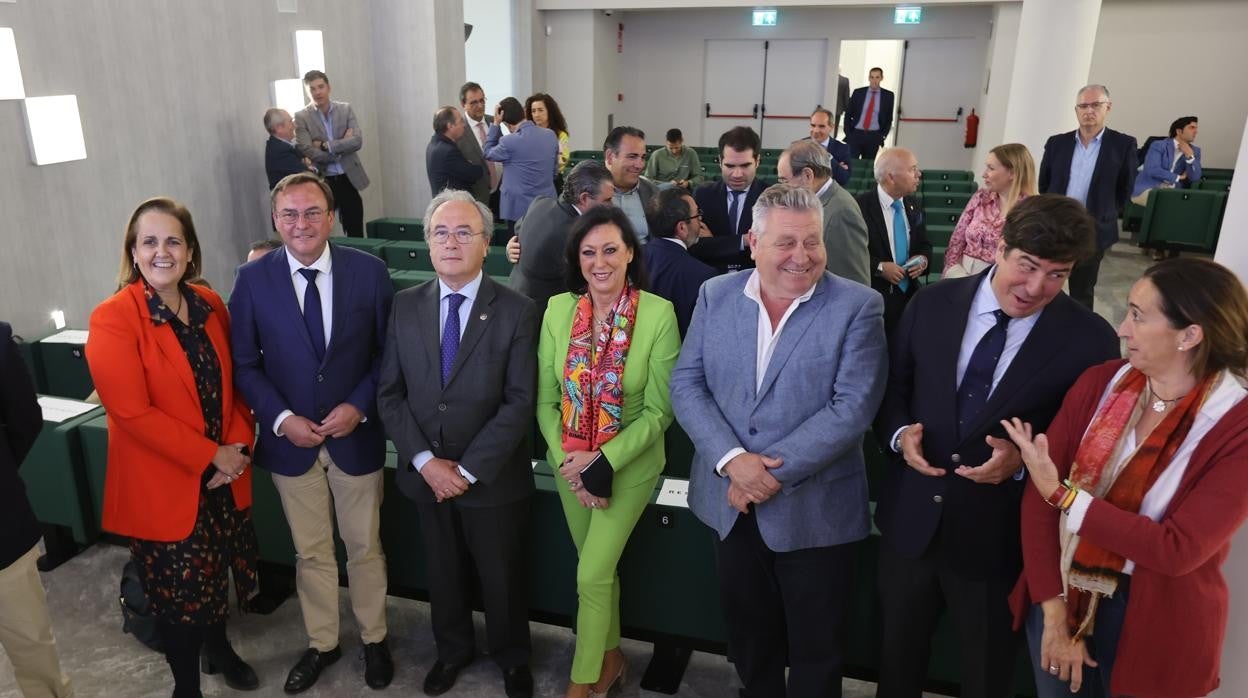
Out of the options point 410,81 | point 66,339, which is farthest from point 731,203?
point 410,81

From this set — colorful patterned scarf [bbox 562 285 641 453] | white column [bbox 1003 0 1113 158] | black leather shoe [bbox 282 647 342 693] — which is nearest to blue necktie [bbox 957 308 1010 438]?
colorful patterned scarf [bbox 562 285 641 453]

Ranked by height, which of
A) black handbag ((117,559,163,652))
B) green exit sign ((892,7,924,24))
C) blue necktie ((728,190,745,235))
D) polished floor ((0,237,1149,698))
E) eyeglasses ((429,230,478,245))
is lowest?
polished floor ((0,237,1149,698))

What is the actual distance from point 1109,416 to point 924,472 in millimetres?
449

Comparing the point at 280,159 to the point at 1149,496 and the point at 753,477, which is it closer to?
the point at 753,477

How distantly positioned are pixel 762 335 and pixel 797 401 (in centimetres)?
21

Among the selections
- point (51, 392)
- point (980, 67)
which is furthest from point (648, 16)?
point (51, 392)

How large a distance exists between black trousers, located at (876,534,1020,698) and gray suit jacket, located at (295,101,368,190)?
637 cm

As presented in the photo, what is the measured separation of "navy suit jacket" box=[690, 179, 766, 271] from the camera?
407 centimetres

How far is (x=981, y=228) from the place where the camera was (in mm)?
4324

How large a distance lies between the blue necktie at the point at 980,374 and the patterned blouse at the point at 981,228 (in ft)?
7.95

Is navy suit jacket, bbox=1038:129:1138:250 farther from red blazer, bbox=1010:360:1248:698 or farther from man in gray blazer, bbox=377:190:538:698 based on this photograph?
man in gray blazer, bbox=377:190:538:698

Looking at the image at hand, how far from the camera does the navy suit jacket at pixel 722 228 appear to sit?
4070 mm

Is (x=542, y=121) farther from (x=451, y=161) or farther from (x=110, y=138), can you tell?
(x=110, y=138)

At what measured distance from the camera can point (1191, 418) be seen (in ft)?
5.59
